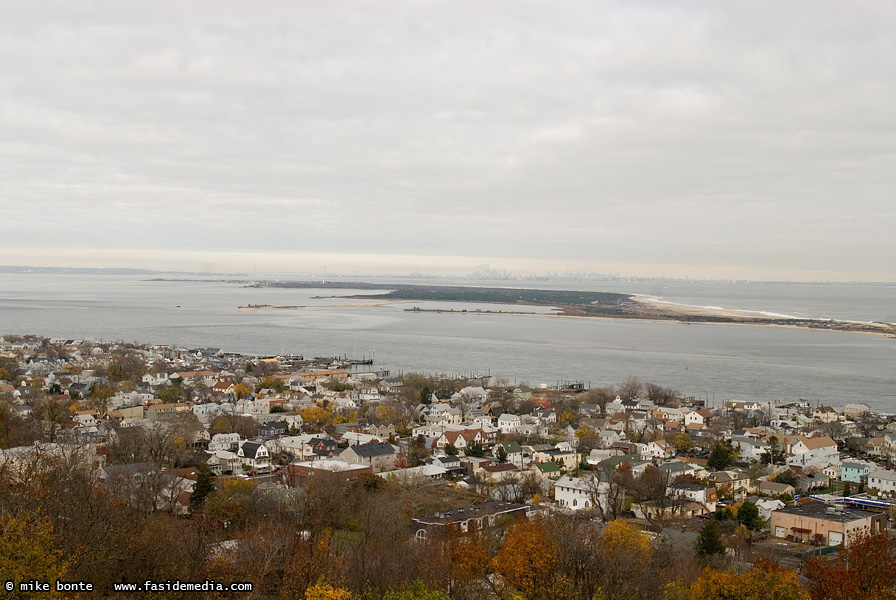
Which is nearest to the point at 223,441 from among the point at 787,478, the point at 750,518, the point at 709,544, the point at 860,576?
the point at 750,518

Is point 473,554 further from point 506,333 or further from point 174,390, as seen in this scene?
point 506,333

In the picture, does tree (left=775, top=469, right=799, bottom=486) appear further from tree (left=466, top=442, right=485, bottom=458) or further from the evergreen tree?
the evergreen tree

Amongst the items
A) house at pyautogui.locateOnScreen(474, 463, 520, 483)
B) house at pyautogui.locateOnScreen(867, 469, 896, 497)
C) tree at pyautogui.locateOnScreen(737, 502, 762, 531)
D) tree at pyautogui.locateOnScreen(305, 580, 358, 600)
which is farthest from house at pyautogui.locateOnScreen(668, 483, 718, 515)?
tree at pyautogui.locateOnScreen(305, 580, 358, 600)

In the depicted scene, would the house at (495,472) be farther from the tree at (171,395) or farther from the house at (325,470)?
the tree at (171,395)

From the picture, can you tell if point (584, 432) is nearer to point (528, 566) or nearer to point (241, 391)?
point (241, 391)

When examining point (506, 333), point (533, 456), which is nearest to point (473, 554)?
point (533, 456)

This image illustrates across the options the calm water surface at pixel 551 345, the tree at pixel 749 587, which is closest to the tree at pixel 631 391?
the calm water surface at pixel 551 345
